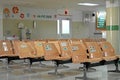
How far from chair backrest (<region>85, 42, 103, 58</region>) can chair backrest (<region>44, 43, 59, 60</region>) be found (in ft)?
3.22

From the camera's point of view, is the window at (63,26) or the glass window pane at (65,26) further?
the glass window pane at (65,26)

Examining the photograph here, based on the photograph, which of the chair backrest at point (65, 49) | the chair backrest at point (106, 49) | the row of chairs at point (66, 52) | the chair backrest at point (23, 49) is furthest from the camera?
the chair backrest at point (23, 49)

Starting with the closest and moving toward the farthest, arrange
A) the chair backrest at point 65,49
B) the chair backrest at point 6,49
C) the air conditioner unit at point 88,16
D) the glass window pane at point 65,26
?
1. the chair backrest at point 65,49
2. the chair backrest at point 6,49
3. the glass window pane at point 65,26
4. the air conditioner unit at point 88,16

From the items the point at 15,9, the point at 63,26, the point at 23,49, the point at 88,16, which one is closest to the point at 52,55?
the point at 23,49

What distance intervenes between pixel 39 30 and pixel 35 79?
26.3ft

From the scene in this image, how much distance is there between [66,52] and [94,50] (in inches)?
36.3

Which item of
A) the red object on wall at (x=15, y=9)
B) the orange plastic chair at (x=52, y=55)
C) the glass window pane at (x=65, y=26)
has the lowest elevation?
the orange plastic chair at (x=52, y=55)

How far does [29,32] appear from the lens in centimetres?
1362

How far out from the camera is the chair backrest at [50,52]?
713 centimetres

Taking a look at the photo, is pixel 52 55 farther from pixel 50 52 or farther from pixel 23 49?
pixel 23 49

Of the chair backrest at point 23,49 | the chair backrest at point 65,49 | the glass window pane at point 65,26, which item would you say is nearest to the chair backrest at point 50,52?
the chair backrest at point 65,49

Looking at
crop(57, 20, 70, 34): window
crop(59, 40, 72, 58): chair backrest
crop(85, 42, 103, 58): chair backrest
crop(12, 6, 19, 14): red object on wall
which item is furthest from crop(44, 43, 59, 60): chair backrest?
crop(57, 20, 70, 34): window

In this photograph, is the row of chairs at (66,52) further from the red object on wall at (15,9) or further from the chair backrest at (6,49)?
the red object on wall at (15,9)

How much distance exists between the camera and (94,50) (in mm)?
7016
